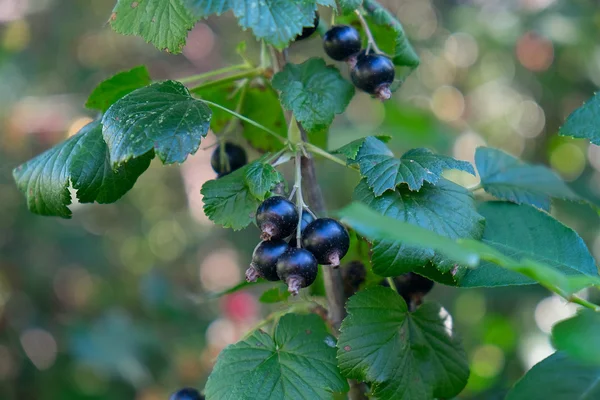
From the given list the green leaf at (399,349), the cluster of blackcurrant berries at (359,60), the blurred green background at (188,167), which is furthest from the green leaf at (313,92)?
the blurred green background at (188,167)

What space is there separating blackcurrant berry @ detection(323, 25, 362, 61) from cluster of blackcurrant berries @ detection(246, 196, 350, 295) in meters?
0.28

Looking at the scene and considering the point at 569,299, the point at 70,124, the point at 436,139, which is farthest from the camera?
the point at 70,124

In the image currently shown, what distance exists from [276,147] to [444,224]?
1.37 feet

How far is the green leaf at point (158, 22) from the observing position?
2.67 feet

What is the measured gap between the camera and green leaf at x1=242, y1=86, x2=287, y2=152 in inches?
42.9

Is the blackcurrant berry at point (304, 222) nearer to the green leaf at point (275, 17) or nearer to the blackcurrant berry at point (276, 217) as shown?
the blackcurrant berry at point (276, 217)

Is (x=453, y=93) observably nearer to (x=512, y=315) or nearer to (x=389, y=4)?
(x=389, y=4)

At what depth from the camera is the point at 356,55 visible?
0.93 meters

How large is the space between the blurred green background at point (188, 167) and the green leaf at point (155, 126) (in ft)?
3.65

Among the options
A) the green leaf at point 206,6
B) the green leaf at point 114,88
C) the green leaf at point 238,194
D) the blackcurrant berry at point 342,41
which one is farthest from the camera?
the green leaf at point 114,88

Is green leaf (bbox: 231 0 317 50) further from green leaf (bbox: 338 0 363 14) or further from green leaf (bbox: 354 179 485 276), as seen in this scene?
green leaf (bbox: 354 179 485 276)

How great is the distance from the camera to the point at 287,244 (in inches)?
30.6

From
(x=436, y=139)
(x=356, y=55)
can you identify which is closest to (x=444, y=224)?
(x=356, y=55)

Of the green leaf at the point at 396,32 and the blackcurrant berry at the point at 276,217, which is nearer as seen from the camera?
the blackcurrant berry at the point at 276,217
